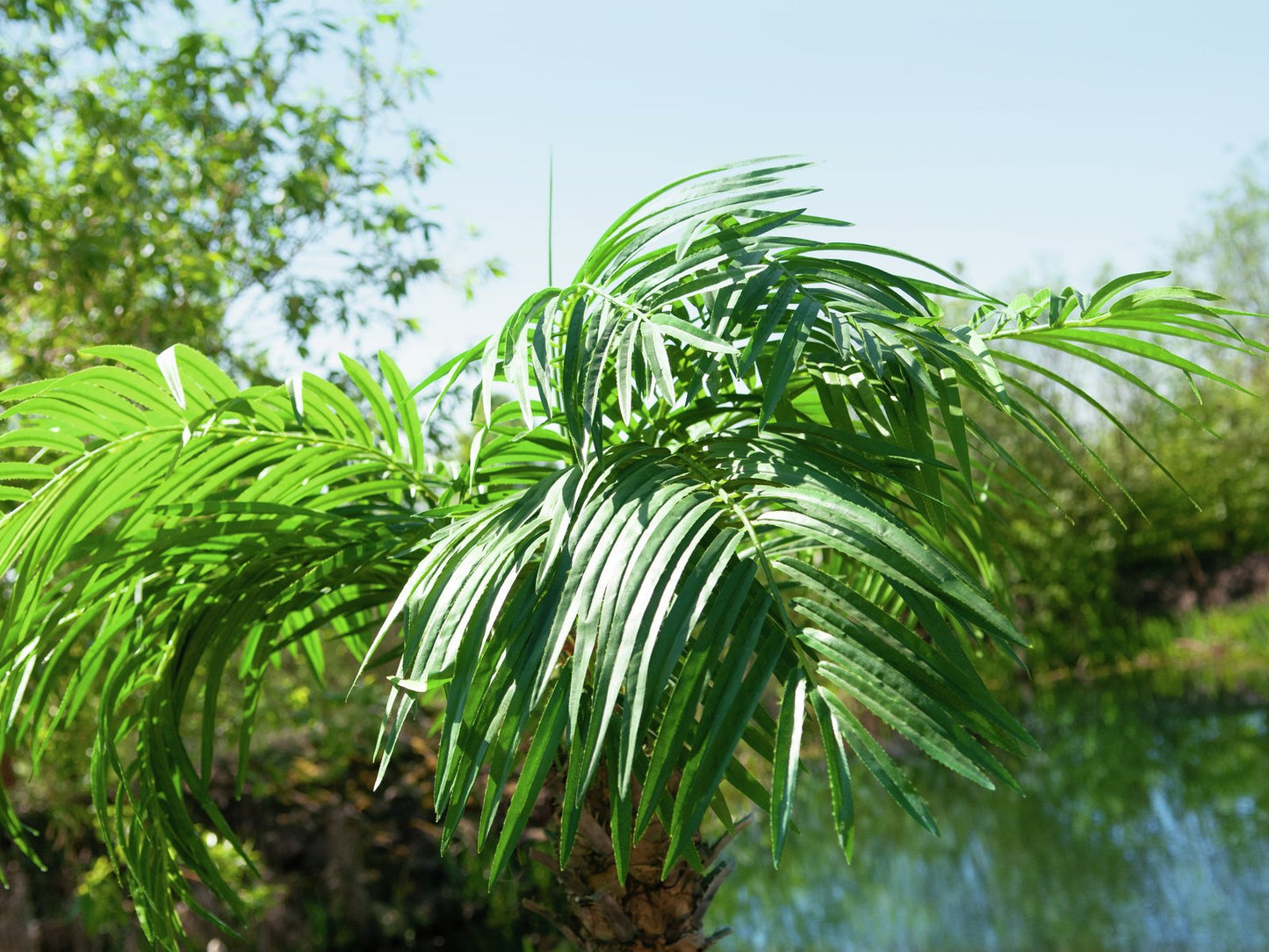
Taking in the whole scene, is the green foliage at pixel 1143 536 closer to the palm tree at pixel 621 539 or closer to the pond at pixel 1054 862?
→ the pond at pixel 1054 862

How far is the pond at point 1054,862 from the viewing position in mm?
4500

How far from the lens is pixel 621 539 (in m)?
1.28

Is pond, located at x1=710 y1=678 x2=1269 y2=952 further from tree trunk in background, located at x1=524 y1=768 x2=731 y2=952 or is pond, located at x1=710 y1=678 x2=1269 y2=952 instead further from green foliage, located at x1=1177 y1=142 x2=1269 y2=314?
green foliage, located at x1=1177 y1=142 x2=1269 y2=314

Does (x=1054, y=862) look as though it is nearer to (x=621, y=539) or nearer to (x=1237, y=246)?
(x=621, y=539)

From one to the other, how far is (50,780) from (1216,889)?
4.76 meters

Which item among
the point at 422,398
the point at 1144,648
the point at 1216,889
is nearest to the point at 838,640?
the point at 422,398

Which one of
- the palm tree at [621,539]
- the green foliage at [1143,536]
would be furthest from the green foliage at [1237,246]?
the palm tree at [621,539]

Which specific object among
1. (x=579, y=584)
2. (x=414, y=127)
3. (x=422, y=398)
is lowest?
(x=579, y=584)

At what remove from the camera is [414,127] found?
17.6ft

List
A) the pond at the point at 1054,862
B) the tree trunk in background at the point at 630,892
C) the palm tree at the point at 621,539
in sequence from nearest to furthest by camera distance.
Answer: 1. the palm tree at the point at 621,539
2. the tree trunk in background at the point at 630,892
3. the pond at the point at 1054,862

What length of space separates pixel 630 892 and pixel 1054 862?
429cm

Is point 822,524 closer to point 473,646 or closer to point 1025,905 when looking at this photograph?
point 473,646

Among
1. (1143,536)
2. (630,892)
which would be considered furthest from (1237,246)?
(630,892)

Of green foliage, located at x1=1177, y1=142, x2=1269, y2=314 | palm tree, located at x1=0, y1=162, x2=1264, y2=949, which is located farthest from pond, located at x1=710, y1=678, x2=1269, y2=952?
green foliage, located at x1=1177, y1=142, x2=1269, y2=314
